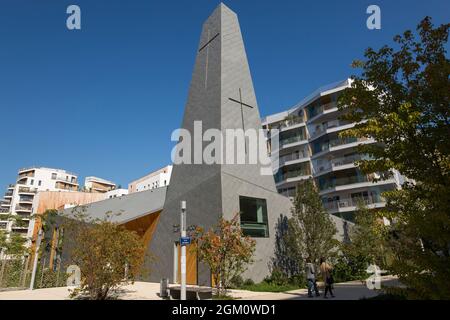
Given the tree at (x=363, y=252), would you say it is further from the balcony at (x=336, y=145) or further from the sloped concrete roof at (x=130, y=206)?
the balcony at (x=336, y=145)

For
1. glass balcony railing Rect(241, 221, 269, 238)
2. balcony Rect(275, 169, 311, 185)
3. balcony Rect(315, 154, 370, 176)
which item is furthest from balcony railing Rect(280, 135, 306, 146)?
glass balcony railing Rect(241, 221, 269, 238)

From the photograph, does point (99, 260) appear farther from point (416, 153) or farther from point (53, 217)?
point (53, 217)

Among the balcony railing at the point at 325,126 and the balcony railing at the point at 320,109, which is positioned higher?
the balcony railing at the point at 320,109

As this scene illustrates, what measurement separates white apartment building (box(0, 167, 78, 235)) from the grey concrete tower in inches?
2778

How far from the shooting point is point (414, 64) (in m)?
6.13

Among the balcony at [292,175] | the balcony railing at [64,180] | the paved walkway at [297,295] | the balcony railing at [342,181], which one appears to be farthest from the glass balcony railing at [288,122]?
the balcony railing at [64,180]

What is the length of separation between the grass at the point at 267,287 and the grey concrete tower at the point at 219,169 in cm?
77

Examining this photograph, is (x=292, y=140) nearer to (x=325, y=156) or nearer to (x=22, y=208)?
(x=325, y=156)

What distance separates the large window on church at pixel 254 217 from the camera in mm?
18109

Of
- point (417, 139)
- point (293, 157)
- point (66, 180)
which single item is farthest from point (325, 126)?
point (66, 180)

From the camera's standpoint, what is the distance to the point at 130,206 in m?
26.0

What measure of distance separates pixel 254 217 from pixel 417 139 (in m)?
13.9

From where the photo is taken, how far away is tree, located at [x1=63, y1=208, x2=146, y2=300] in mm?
11953

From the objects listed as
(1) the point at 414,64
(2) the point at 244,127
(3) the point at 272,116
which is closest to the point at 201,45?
(2) the point at 244,127
